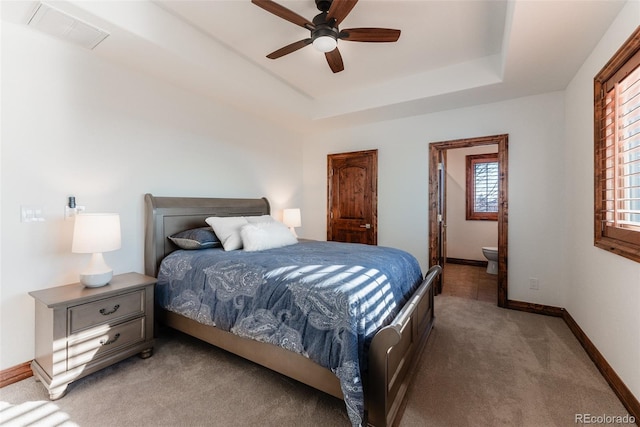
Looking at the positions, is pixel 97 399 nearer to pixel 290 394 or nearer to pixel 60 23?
pixel 290 394

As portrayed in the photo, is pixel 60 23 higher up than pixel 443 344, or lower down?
higher up

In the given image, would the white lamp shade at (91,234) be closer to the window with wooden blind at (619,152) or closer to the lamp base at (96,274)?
the lamp base at (96,274)

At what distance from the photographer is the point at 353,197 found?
4652 millimetres

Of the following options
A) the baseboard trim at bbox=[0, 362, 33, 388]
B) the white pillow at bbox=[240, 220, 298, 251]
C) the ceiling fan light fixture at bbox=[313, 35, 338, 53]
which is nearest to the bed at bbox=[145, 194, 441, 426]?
the white pillow at bbox=[240, 220, 298, 251]

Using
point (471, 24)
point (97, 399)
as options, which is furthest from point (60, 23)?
point (471, 24)

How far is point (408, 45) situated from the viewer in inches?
114

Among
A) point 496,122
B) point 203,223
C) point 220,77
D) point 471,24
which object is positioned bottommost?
point 203,223

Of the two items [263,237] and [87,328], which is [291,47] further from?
[87,328]

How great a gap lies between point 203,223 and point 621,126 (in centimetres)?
368

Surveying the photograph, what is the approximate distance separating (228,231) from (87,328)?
50.2 inches

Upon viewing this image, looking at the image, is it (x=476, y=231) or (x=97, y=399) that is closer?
(x=97, y=399)

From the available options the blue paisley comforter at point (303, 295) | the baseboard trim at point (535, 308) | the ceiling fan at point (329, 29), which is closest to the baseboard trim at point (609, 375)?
the baseboard trim at point (535, 308)

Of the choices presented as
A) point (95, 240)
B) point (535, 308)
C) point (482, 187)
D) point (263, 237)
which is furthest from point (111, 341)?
point (482, 187)

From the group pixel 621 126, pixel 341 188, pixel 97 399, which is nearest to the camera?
pixel 97 399
